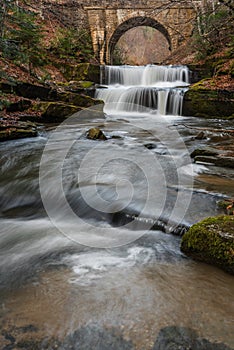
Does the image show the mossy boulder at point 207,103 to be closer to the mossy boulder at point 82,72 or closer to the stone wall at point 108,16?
the mossy boulder at point 82,72

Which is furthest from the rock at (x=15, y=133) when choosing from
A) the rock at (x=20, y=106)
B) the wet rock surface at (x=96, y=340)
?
the wet rock surface at (x=96, y=340)

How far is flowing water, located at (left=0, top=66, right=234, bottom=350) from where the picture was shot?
179 centimetres

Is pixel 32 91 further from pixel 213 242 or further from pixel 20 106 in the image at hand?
pixel 213 242

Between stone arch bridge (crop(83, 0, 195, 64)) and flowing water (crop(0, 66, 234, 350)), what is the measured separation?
1676 centimetres

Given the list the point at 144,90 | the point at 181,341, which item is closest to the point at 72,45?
the point at 144,90

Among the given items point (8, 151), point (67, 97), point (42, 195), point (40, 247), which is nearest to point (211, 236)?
point (40, 247)

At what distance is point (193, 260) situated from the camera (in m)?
2.47

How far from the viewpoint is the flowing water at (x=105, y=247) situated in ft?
5.88

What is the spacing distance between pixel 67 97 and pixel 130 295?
32.9ft

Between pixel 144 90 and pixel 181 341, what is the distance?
1261 cm

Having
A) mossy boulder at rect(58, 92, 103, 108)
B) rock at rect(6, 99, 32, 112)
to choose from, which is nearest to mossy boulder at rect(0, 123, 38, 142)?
rock at rect(6, 99, 32, 112)

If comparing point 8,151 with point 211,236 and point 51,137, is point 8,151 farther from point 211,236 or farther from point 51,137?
point 211,236

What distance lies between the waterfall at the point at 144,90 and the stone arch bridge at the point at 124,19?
17.2 feet

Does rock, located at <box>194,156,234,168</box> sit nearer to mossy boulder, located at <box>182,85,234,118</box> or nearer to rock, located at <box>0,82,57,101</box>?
mossy boulder, located at <box>182,85,234,118</box>
